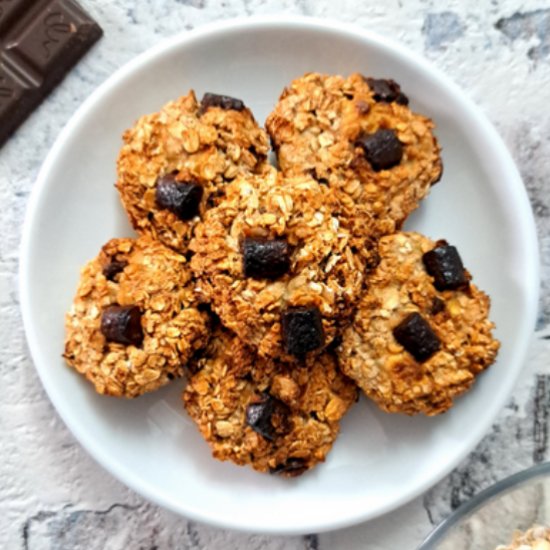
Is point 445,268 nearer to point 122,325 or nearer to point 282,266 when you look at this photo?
point 282,266

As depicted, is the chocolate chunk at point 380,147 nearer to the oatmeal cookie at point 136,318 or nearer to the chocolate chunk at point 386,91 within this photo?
the chocolate chunk at point 386,91

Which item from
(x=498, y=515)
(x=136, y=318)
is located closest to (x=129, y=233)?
(x=136, y=318)

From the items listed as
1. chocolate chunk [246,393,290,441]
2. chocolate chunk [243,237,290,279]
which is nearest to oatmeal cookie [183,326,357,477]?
chocolate chunk [246,393,290,441]

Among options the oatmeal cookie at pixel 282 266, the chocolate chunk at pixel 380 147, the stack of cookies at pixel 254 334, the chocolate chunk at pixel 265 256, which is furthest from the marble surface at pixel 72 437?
the chocolate chunk at pixel 265 256

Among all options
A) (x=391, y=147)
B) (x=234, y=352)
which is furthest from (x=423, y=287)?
(x=234, y=352)

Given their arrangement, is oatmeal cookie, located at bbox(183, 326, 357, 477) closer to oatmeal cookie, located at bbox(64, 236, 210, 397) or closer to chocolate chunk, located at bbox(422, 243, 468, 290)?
oatmeal cookie, located at bbox(64, 236, 210, 397)

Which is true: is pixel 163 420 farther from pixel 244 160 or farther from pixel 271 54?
pixel 271 54
